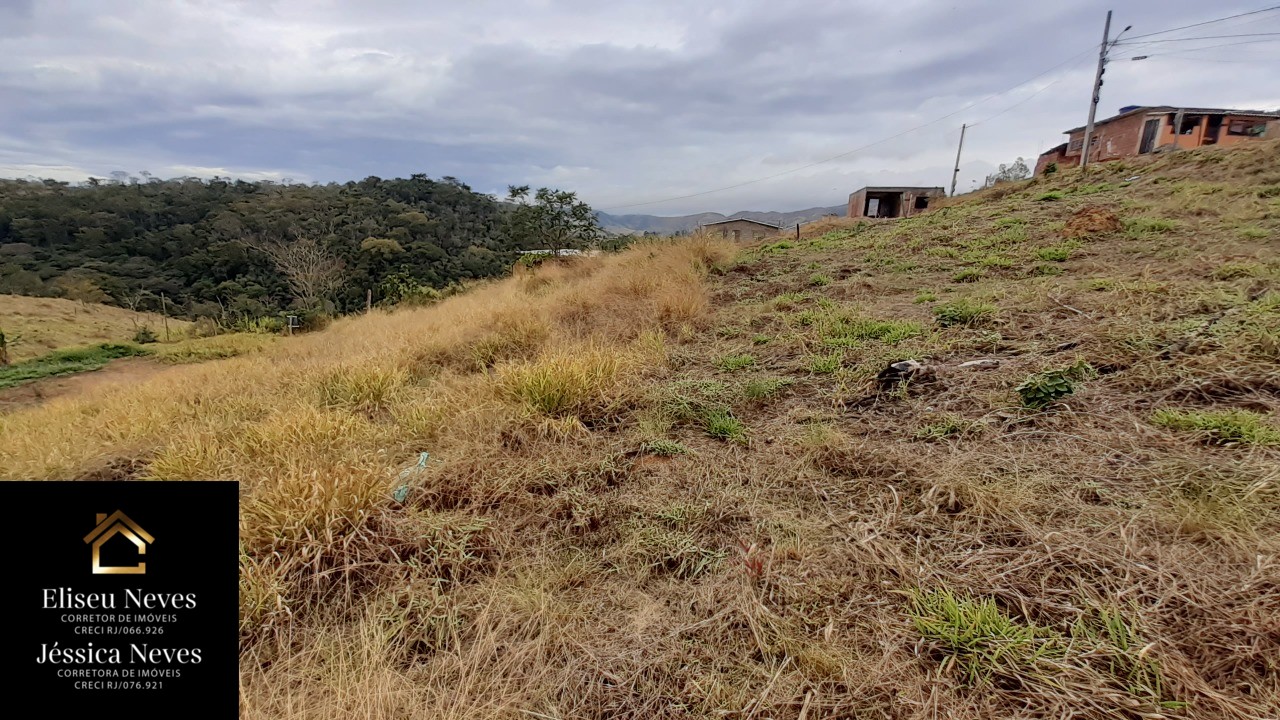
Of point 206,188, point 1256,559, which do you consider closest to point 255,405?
point 1256,559

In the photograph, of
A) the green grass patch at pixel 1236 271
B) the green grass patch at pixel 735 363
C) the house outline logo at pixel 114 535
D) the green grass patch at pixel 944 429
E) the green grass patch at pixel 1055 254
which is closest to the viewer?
the house outline logo at pixel 114 535

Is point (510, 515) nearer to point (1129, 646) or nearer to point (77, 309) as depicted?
point (1129, 646)

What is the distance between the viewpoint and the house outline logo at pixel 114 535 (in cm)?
112

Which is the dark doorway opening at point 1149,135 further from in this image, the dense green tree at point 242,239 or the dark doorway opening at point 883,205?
the dense green tree at point 242,239

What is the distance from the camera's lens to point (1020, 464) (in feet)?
6.86

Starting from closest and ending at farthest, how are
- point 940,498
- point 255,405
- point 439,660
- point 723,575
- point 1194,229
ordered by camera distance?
point 439,660 < point 723,575 < point 940,498 < point 255,405 < point 1194,229

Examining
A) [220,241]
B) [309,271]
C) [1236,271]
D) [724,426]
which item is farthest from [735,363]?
[220,241]

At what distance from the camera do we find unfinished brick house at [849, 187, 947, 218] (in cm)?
2227

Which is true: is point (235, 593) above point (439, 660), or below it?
above

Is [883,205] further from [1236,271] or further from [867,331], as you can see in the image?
[867,331]

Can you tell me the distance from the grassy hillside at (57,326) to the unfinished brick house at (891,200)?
28976 mm

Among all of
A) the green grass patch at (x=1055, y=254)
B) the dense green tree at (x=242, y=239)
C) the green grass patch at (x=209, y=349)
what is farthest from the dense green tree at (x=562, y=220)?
the green grass patch at (x=1055, y=254)

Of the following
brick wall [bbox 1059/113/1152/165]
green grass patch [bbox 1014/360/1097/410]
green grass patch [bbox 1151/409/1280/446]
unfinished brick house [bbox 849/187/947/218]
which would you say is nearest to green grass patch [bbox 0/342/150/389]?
green grass patch [bbox 1014/360/1097/410]

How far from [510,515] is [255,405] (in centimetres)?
314
